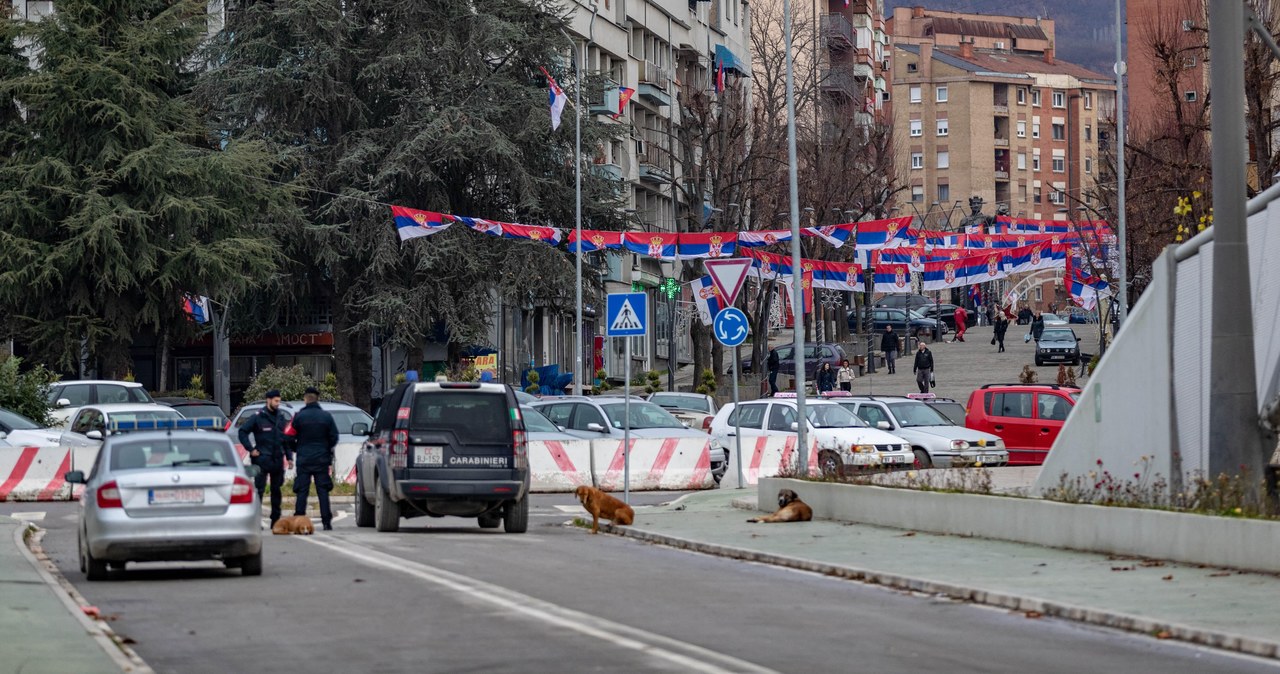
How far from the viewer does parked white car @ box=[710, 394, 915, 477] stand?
105 ft

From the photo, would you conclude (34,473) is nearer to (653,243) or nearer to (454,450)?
(454,450)

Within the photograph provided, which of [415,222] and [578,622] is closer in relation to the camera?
[578,622]

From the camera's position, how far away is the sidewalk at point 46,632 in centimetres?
1093

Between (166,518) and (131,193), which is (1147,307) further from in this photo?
(131,193)

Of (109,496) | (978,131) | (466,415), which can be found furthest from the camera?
(978,131)

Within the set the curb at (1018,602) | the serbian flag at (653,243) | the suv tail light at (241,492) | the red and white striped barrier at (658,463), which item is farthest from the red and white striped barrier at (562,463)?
the suv tail light at (241,492)

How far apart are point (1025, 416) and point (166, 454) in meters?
21.6

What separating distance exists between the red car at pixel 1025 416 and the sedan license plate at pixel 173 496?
2122 centimetres

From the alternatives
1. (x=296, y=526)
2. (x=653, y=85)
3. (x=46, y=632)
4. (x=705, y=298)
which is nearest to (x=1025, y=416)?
(x=705, y=298)

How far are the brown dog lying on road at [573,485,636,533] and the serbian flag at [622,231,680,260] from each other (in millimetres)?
24560

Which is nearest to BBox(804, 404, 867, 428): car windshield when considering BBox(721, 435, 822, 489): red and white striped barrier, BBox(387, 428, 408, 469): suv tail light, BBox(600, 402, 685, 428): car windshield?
BBox(721, 435, 822, 489): red and white striped barrier

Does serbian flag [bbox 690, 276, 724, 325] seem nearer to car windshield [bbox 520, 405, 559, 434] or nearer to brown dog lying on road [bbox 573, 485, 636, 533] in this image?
car windshield [bbox 520, 405, 559, 434]

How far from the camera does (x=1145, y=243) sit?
61.0 meters

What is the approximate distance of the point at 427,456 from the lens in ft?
74.1
